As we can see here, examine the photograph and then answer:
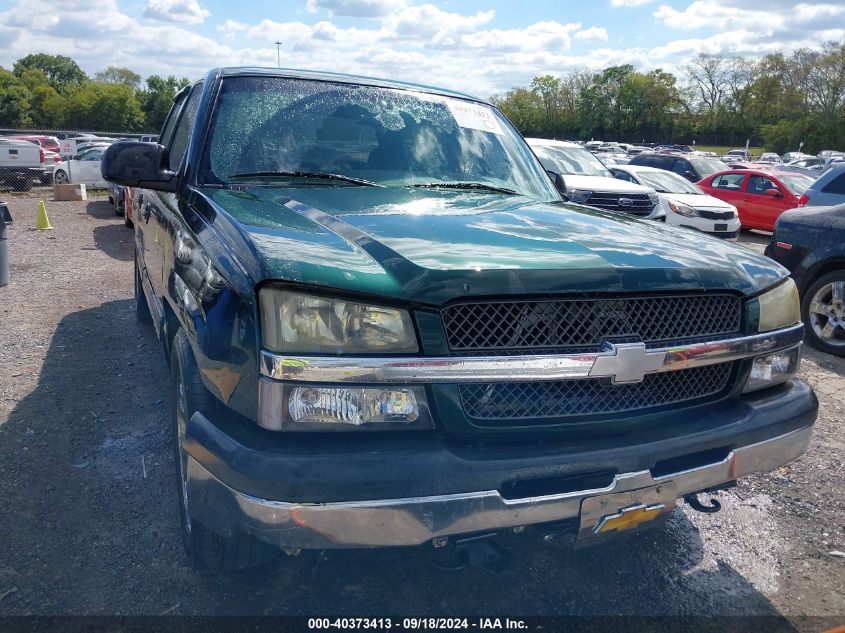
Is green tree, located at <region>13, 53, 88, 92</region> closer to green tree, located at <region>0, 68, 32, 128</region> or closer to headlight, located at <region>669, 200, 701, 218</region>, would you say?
green tree, located at <region>0, 68, 32, 128</region>

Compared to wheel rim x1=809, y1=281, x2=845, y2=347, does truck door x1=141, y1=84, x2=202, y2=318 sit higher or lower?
higher

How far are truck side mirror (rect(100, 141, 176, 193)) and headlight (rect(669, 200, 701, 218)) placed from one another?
479 inches

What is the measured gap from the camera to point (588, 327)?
2.24m

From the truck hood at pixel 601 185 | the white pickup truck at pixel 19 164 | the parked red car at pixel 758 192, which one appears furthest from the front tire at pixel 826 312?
the white pickup truck at pixel 19 164

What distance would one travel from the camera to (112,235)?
13.5 metres

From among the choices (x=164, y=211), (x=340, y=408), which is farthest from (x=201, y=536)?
(x=164, y=211)

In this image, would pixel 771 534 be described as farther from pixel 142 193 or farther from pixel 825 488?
pixel 142 193

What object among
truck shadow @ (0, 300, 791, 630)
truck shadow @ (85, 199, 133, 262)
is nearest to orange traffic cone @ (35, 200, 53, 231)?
truck shadow @ (85, 199, 133, 262)

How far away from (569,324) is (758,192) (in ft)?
52.5

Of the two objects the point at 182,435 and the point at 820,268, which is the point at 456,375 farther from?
the point at 820,268

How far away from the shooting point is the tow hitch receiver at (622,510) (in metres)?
2.16

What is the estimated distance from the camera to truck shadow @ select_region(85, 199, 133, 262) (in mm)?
11375

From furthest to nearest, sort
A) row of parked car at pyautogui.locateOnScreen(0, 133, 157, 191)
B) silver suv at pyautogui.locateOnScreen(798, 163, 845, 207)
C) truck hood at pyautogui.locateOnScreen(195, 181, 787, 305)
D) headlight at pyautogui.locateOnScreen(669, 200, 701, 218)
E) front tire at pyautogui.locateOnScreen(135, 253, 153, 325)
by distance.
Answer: row of parked car at pyautogui.locateOnScreen(0, 133, 157, 191) → headlight at pyautogui.locateOnScreen(669, 200, 701, 218) → silver suv at pyautogui.locateOnScreen(798, 163, 845, 207) → front tire at pyautogui.locateOnScreen(135, 253, 153, 325) → truck hood at pyautogui.locateOnScreen(195, 181, 787, 305)

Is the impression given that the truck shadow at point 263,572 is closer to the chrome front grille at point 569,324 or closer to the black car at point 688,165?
the chrome front grille at point 569,324
